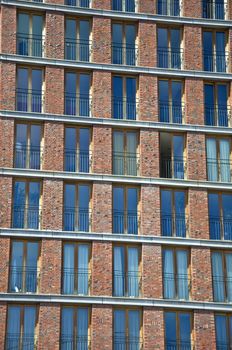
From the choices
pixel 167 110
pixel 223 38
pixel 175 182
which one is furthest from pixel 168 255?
pixel 223 38

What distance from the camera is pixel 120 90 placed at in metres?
49.0

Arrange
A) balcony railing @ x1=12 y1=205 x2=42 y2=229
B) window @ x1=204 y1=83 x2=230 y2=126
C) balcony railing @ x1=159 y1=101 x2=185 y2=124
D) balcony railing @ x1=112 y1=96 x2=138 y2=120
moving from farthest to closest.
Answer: window @ x1=204 y1=83 x2=230 y2=126 < balcony railing @ x1=159 y1=101 x2=185 y2=124 < balcony railing @ x1=112 y1=96 x2=138 y2=120 < balcony railing @ x1=12 y1=205 x2=42 y2=229

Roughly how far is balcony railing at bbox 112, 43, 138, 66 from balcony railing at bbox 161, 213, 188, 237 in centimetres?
846

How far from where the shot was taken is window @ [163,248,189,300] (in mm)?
45906

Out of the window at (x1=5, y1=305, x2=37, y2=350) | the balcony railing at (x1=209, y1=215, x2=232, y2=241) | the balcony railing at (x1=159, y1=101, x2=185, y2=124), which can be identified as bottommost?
the window at (x1=5, y1=305, x2=37, y2=350)

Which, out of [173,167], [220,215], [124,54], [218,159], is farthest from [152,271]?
[124,54]

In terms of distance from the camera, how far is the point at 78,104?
158 feet

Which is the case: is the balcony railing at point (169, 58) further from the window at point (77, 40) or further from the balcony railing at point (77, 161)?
the balcony railing at point (77, 161)

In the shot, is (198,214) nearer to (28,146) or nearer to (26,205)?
(26,205)

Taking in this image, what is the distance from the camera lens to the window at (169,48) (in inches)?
1966

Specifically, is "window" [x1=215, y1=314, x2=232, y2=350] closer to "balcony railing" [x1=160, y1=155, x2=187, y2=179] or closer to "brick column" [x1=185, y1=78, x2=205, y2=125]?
"balcony railing" [x1=160, y1=155, x2=187, y2=179]

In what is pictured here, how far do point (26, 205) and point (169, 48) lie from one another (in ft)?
38.7

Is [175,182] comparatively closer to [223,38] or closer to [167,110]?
[167,110]

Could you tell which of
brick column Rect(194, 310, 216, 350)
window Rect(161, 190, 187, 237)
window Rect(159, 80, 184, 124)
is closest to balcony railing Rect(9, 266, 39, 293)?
window Rect(161, 190, 187, 237)
